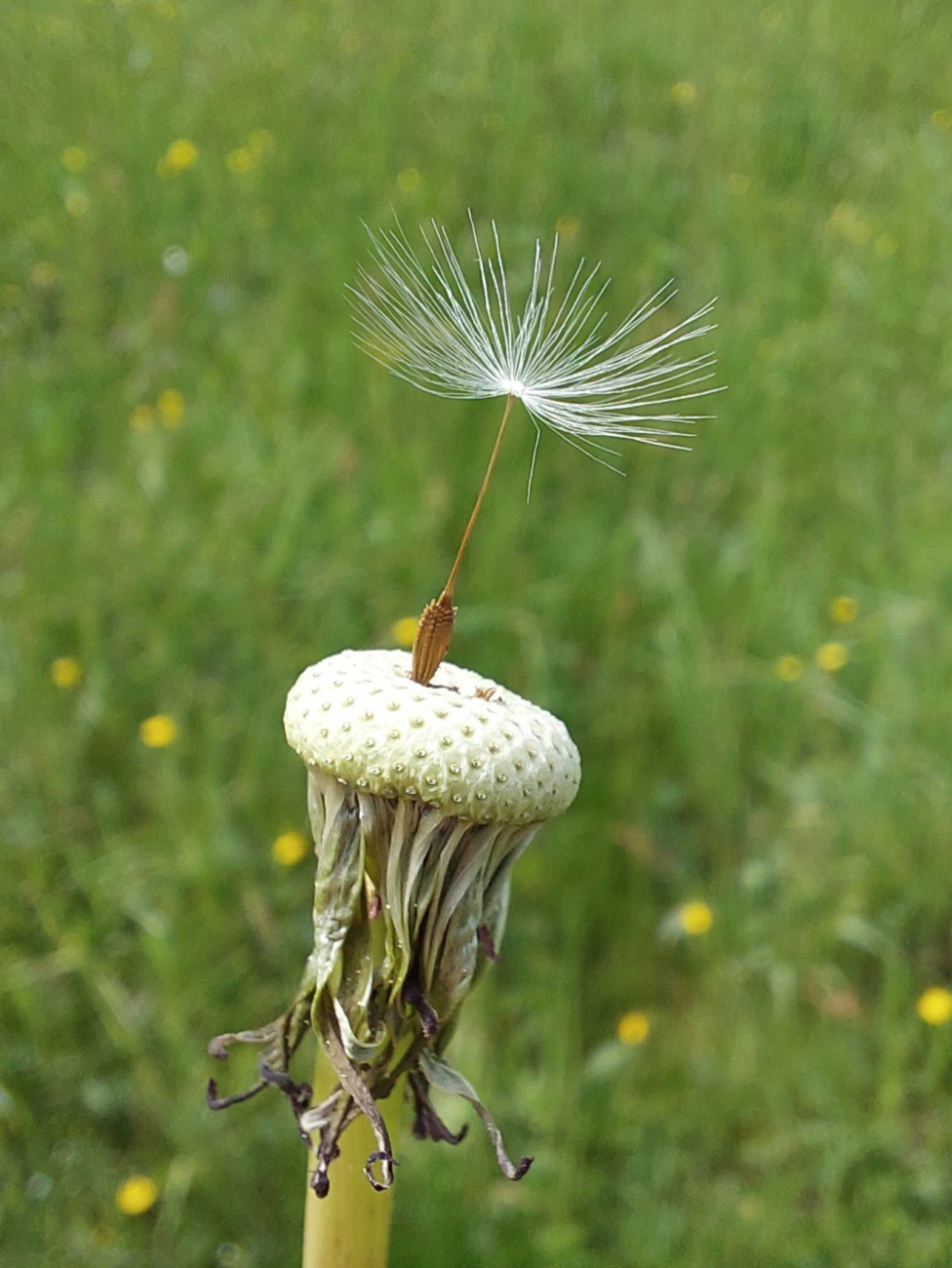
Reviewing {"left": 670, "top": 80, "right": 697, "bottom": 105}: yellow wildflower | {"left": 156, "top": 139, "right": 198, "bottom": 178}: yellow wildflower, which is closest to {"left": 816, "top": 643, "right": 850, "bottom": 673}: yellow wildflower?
{"left": 156, "top": 139, "right": 198, "bottom": 178}: yellow wildflower

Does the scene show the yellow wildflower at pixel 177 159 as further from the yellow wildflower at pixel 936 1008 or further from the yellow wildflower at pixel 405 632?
the yellow wildflower at pixel 936 1008

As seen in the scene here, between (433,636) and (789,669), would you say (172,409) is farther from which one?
(433,636)

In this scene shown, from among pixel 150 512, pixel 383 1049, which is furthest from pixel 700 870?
pixel 383 1049

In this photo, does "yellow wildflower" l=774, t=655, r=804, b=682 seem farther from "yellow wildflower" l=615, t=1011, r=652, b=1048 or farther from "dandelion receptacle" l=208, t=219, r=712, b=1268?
"dandelion receptacle" l=208, t=219, r=712, b=1268

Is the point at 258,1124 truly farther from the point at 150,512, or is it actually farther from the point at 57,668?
the point at 150,512

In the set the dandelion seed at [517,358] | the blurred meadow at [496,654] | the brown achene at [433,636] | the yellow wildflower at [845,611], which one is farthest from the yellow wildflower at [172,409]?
the brown achene at [433,636]

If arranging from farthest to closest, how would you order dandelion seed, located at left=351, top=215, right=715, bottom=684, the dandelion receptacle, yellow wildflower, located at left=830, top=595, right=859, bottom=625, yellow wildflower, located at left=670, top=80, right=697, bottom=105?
yellow wildflower, located at left=670, top=80, right=697, bottom=105
yellow wildflower, located at left=830, top=595, right=859, bottom=625
dandelion seed, located at left=351, top=215, right=715, bottom=684
the dandelion receptacle
